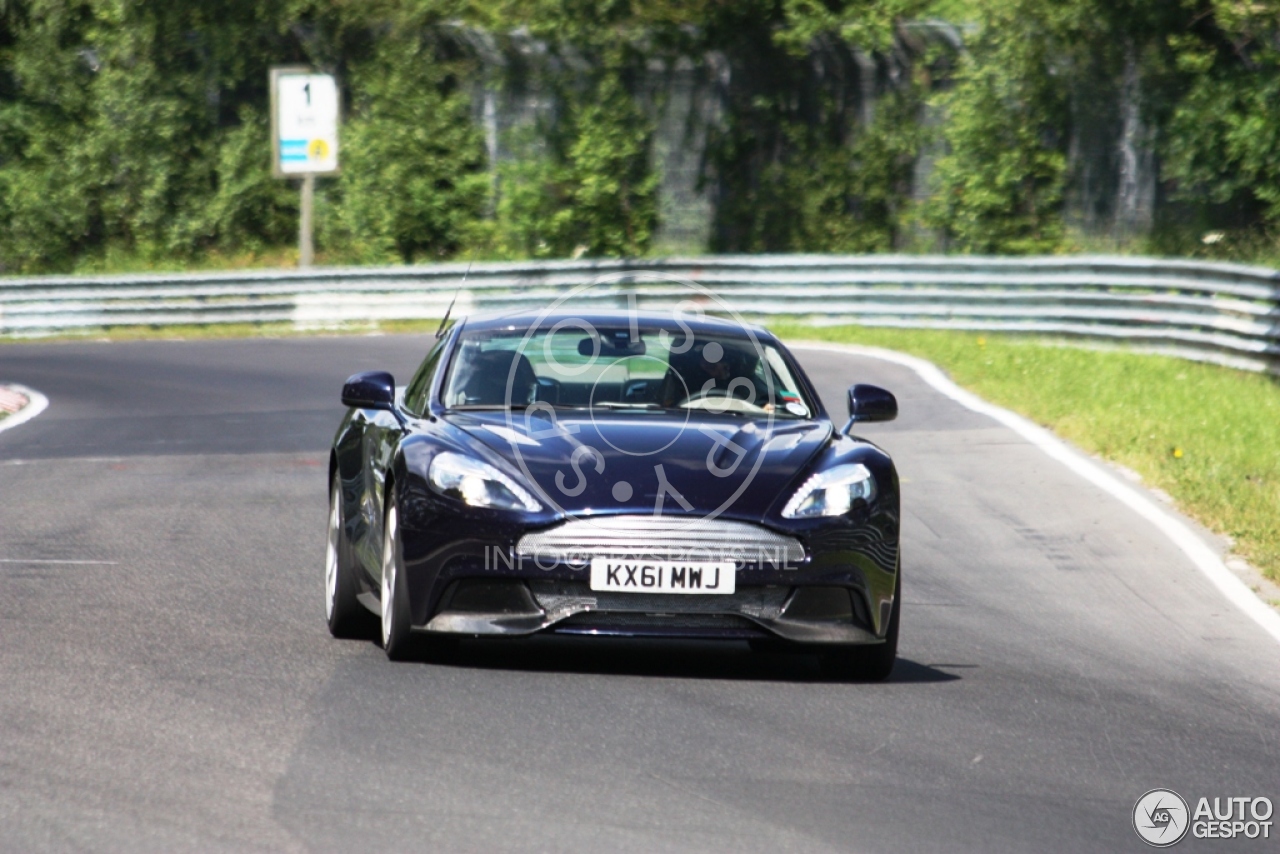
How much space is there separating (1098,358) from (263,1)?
19902 mm

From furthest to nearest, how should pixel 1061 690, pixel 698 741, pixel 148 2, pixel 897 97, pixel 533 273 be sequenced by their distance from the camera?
pixel 148 2 → pixel 897 97 → pixel 533 273 → pixel 1061 690 → pixel 698 741

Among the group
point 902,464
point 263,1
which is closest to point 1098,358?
point 902,464

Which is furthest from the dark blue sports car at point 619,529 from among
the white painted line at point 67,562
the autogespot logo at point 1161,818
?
the white painted line at point 67,562

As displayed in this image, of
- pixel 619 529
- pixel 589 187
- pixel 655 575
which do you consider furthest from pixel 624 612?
pixel 589 187

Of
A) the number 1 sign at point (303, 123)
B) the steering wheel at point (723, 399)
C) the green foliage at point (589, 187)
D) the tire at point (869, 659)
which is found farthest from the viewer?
the number 1 sign at point (303, 123)

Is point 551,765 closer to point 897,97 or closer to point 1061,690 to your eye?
point 1061,690

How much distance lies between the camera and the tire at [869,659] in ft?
24.7

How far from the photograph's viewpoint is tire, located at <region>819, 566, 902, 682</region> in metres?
7.53

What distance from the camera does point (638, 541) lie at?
280 inches

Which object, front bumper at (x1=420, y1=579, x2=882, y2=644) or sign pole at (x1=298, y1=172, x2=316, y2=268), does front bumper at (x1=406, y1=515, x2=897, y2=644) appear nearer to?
front bumper at (x1=420, y1=579, x2=882, y2=644)

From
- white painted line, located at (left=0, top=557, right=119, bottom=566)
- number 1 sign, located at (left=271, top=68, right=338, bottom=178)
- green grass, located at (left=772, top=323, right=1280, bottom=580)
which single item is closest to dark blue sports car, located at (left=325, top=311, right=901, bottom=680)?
white painted line, located at (left=0, top=557, right=119, bottom=566)

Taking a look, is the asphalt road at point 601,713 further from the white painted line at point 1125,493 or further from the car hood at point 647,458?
the car hood at point 647,458

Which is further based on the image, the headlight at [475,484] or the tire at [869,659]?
the tire at [869,659]

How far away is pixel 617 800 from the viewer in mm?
5555
